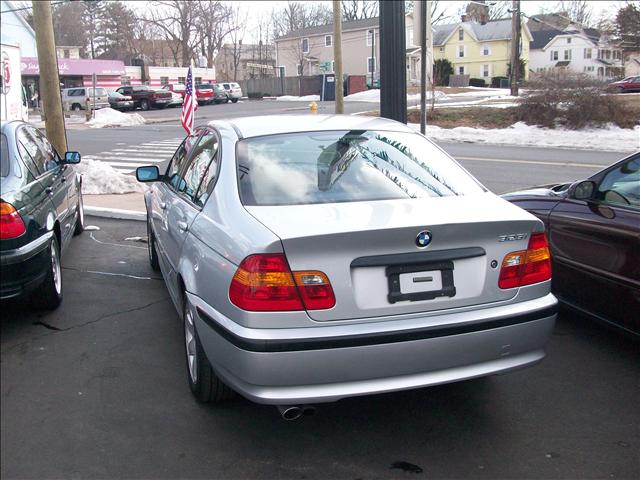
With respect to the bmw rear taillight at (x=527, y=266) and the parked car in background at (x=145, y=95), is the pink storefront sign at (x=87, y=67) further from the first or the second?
the bmw rear taillight at (x=527, y=266)

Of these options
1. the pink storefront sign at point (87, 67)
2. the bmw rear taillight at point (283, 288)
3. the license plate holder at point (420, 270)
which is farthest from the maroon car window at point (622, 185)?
the pink storefront sign at point (87, 67)

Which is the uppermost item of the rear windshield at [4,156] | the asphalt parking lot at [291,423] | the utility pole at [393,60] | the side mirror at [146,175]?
the utility pole at [393,60]

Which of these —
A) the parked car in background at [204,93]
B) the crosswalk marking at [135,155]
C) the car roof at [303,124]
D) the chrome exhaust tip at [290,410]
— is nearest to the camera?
the chrome exhaust tip at [290,410]

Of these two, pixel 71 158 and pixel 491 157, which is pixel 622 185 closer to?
pixel 71 158

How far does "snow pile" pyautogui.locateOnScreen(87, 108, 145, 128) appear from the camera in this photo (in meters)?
34.0

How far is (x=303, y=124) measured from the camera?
165 inches

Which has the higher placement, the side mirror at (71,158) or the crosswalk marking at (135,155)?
the side mirror at (71,158)

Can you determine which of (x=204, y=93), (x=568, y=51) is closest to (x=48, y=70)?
(x=204, y=93)

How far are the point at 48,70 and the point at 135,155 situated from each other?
31.6 ft

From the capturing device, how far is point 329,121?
430 centimetres

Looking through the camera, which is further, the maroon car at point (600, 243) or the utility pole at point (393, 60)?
the utility pole at point (393, 60)

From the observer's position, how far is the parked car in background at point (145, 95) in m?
47.3

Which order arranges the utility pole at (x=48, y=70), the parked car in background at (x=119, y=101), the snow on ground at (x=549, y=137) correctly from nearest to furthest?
the utility pole at (x=48, y=70) → the snow on ground at (x=549, y=137) → the parked car in background at (x=119, y=101)

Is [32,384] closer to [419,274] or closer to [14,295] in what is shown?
[14,295]
